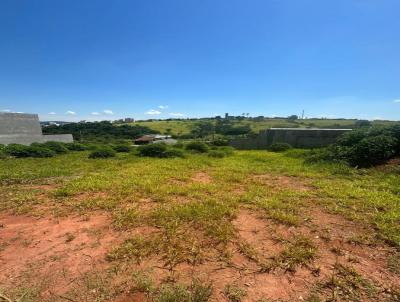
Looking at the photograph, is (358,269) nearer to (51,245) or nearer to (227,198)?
(227,198)

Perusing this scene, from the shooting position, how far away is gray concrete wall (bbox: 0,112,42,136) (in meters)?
23.4

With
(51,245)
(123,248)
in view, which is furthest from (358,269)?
(51,245)

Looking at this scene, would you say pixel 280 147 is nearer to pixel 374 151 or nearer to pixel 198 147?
pixel 198 147

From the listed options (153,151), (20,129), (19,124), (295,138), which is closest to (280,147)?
(295,138)

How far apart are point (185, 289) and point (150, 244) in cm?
101

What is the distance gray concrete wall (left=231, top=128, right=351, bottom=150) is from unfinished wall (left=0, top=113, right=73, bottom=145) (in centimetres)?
1904

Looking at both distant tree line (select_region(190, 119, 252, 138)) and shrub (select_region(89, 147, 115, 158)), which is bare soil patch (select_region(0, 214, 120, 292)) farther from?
distant tree line (select_region(190, 119, 252, 138))

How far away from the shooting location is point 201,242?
3441mm

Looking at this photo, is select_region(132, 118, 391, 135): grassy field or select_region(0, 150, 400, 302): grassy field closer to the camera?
select_region(0, 150, 400, 302): grassy field

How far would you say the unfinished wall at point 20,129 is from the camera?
23.1 m

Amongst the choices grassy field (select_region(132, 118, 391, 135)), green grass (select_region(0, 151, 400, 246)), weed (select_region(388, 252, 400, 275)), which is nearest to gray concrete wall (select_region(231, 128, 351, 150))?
green grass (select_region(0, 151, 400, 246))

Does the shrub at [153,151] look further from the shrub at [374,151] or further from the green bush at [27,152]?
the shrub at [374,151]

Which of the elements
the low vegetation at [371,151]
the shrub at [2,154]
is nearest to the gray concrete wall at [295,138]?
the low vegetation at [371,151]

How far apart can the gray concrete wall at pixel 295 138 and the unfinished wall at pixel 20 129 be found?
62.5 ft
